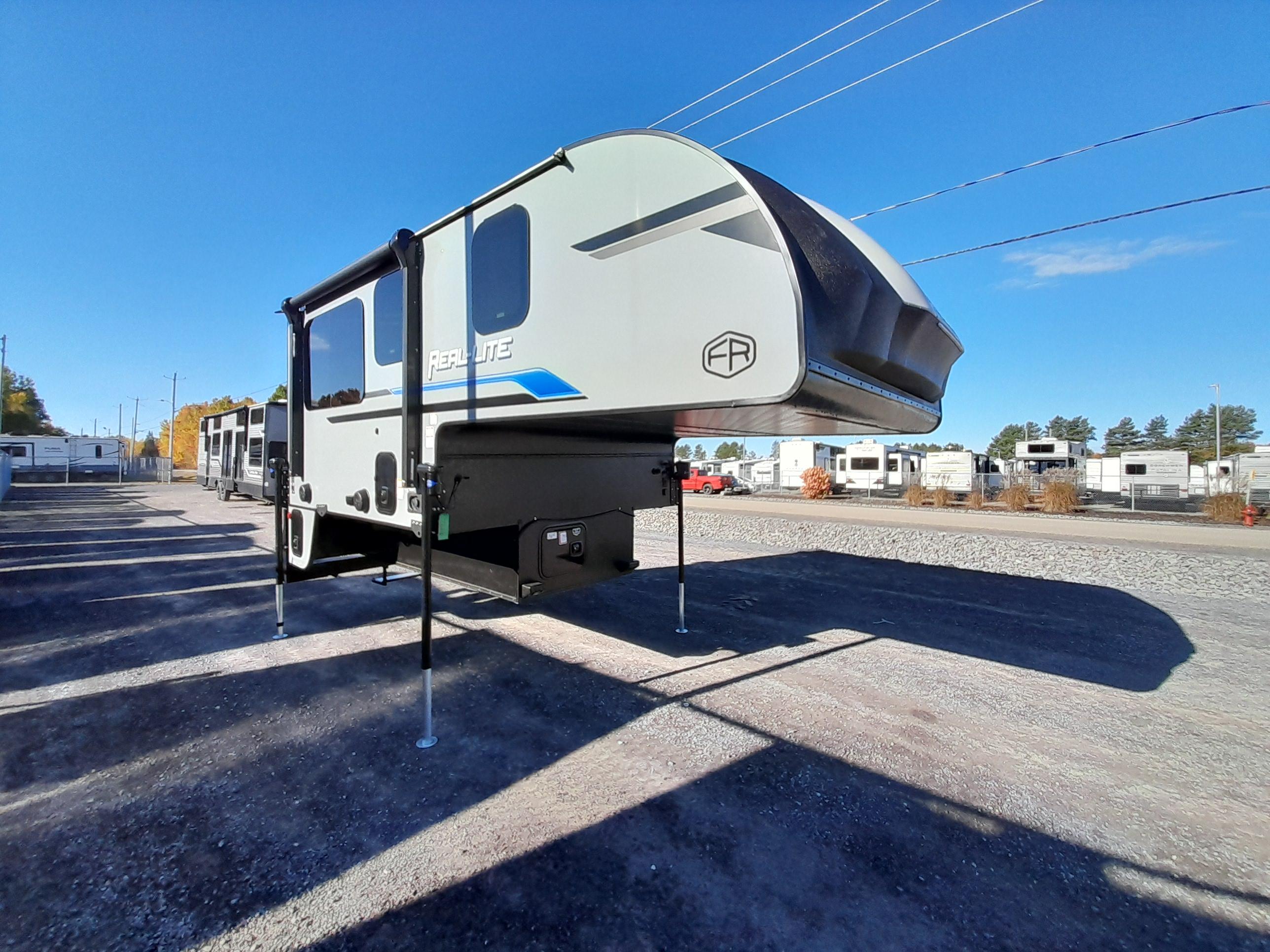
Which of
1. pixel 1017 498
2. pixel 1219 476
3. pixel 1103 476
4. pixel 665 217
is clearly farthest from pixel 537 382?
pixel 1103 476

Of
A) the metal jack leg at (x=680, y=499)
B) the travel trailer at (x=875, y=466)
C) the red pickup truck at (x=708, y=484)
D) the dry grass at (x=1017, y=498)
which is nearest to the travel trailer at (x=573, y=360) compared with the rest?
the metal jack leg at (x=680, y=499)

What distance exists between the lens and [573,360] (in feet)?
7.88

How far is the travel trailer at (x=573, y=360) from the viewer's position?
1966 mm

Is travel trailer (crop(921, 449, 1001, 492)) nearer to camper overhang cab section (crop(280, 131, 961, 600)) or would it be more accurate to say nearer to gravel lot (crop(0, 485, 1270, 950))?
gravel lot (crop(0, 485, 1270, 950))

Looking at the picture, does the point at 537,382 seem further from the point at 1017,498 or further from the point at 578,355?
the point at 1017,498

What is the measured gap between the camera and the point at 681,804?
2.36 meters

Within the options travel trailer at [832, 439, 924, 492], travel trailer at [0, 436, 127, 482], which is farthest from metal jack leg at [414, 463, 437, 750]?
travel trailer at [0, 436, 127, 482]

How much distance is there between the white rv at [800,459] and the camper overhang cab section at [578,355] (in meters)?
25.6

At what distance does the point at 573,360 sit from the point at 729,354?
0.78 meters

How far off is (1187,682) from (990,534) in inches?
247

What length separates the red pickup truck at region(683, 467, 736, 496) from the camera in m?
28.6

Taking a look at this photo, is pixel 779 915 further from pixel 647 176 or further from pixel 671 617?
pixel 671 617

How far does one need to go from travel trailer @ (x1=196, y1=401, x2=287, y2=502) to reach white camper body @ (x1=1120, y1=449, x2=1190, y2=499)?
32372mm

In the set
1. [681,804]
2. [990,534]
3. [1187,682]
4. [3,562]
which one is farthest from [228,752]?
[990,534]
